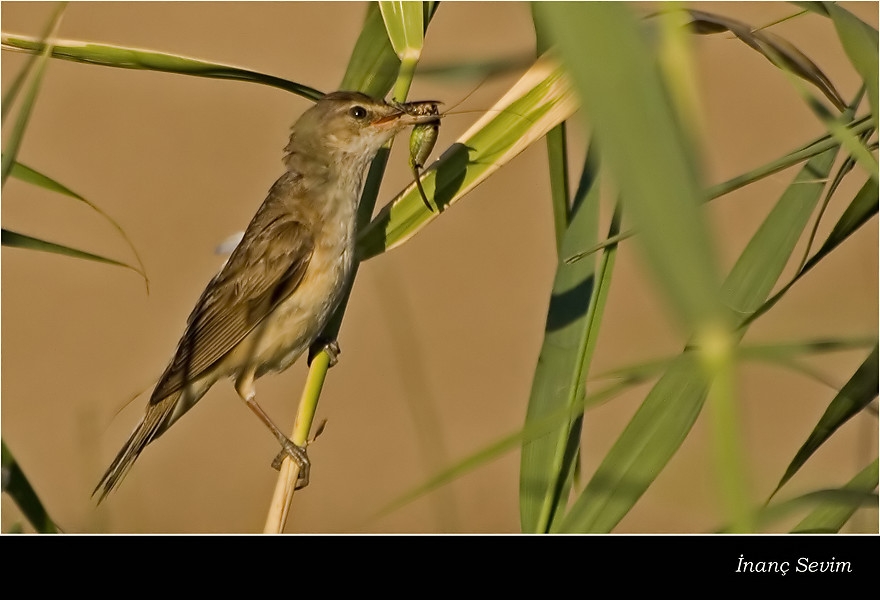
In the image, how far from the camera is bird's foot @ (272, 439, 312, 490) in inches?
84.2

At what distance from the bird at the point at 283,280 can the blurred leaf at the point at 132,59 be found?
31.2 inches

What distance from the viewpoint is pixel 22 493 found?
1.54m

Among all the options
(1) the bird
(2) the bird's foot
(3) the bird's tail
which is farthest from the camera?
(1) the bird

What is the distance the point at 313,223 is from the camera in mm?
2873

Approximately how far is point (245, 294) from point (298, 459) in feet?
3.06

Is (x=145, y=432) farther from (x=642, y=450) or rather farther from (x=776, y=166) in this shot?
(x=776, y=166)

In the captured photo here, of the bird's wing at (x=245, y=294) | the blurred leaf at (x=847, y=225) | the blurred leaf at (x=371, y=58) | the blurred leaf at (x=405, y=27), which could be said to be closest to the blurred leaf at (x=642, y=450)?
the blurred leaf at (x=847, y=225)

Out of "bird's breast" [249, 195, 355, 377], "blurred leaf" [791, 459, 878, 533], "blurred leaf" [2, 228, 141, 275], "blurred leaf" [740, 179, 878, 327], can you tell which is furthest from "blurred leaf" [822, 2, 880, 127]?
"bird's breast" [249, 195, 355, 377]

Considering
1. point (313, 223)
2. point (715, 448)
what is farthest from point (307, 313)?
point (715, 448)

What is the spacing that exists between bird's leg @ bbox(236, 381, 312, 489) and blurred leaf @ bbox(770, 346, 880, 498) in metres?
1.08

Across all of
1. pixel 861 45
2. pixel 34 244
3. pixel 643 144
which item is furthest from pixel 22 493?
pixel 861 45

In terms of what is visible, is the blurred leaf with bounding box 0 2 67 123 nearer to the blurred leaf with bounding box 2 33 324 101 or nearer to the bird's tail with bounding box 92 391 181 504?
the blurred leaf with bounding box 2 33 324 101

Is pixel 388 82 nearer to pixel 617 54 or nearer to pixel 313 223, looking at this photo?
pixel 313 223

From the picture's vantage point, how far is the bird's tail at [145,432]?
2.63 metres
